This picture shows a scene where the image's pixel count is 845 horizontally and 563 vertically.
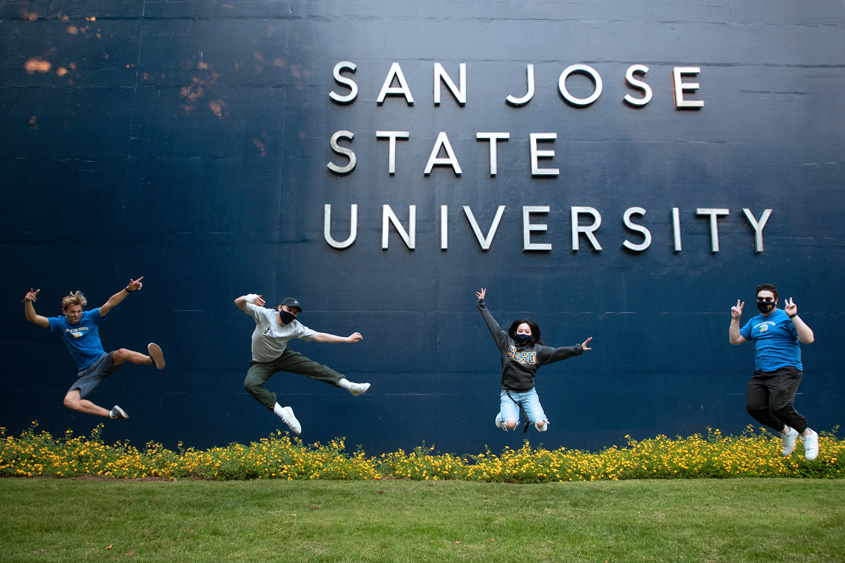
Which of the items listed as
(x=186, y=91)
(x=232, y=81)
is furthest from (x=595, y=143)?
(x=186, y=91)

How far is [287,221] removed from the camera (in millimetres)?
11984

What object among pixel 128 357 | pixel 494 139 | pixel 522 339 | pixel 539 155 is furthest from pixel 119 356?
pixel 539 155

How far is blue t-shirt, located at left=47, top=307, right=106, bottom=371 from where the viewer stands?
8914 mm

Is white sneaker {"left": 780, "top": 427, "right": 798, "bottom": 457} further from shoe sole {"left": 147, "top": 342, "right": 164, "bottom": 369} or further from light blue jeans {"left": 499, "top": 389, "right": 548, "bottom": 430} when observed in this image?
shoe sole {"left": 147, "top": 342, "right": 164, "bottom": 369}

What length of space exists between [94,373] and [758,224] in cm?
1109

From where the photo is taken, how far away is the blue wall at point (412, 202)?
37.8 ft

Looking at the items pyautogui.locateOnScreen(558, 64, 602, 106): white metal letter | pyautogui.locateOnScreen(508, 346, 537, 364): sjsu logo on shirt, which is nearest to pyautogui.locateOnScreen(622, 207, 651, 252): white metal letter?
pyautogui.locateOnScreen(558, 64, 602, 106): white metal letter

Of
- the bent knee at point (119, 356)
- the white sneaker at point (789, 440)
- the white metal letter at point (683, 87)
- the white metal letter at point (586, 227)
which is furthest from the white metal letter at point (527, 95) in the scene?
the bent knee at point (119, 356)

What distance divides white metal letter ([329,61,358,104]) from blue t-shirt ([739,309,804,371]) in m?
7.91

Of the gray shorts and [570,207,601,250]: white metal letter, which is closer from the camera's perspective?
the gray shorts

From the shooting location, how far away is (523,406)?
8992 mm

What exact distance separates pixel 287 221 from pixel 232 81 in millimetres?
2962

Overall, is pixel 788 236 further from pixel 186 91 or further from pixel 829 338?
pixel 186 91

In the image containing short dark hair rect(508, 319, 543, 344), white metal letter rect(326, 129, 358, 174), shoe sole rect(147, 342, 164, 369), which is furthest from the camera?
white metal letter rect(326, 129, 358, 174)
